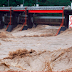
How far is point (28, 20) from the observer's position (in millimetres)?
26766

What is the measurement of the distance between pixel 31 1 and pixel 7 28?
50.0ft

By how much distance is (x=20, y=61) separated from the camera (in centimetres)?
762

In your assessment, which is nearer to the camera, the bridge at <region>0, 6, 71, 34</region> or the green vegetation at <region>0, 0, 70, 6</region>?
the bridge at <region>0, 6, 71, 34</region>

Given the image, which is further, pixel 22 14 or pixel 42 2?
pixel 42 2

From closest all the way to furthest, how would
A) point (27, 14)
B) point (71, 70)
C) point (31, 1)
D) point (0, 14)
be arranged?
1. point (71, 70)
2. point (27, 14)
3. point (0, 14)
4. point (31, 1)

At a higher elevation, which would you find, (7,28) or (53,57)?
Result: (53,57)

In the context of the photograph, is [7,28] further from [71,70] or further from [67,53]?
[71,70]

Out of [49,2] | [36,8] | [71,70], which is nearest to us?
[71,70]

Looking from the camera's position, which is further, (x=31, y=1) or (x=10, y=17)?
(x=31, y=1)

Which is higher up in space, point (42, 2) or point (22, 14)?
point (42, 2)

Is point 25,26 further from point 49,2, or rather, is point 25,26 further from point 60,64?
point 60,64

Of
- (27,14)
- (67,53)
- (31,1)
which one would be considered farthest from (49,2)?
(67,53)

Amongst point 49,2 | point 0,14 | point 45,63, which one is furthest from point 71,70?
point 49,2

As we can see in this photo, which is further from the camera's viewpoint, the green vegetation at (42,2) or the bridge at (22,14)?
the green vegetation at (42,2)
